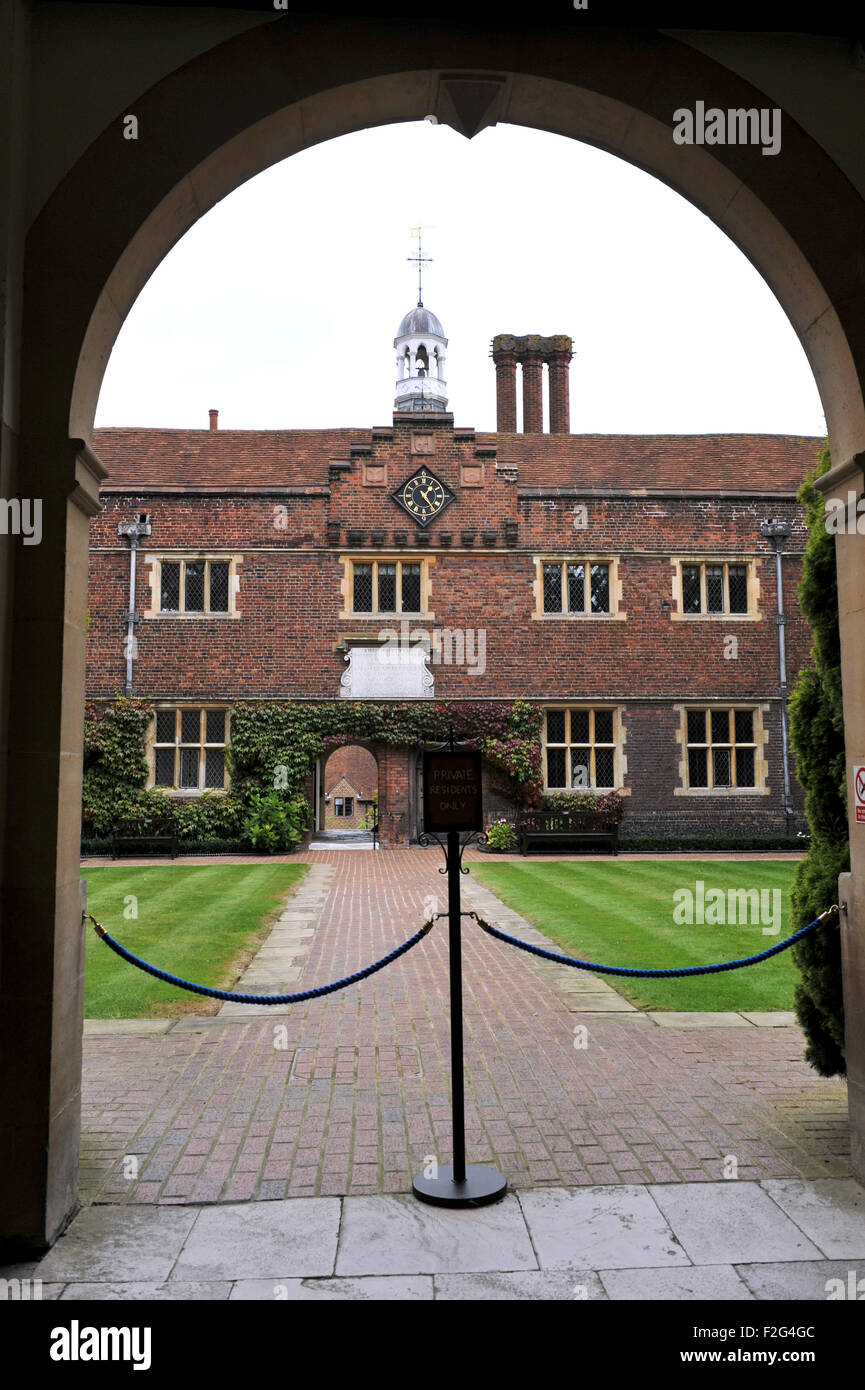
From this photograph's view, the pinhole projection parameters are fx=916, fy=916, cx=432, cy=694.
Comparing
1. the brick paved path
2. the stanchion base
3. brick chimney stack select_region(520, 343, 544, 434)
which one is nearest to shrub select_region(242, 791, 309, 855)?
the brick paved path

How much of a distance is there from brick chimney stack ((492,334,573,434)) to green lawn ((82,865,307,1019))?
22.6 meters

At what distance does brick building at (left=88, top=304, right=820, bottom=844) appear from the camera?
19734 mm

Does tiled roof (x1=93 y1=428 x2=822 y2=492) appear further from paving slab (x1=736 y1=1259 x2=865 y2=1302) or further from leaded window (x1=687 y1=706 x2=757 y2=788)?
paving slab (x1=736 y1=1259 x2=865 y2=1302)

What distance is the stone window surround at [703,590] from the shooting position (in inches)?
803

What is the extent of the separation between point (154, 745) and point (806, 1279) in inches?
713

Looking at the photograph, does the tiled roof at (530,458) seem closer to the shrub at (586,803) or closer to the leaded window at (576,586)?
the leaded window at (576,586)

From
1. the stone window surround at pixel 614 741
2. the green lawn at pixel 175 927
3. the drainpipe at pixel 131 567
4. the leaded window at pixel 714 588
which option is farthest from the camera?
the leaded window at pixel 714 588

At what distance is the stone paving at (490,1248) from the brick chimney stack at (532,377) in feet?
104

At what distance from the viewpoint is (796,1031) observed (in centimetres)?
602

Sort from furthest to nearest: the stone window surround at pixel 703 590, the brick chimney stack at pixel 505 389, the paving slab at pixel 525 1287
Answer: the brick chimney stack at pixel 505 389 → the stone window surround at pixel 703 590 → the paving slab at pixel 525 1287

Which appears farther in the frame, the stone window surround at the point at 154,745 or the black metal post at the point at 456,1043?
the stone window surround at the point at 154,745

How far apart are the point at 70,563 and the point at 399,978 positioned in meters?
5.15

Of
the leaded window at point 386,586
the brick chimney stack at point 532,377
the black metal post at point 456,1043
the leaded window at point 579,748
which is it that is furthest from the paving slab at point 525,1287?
the brick chimney stack at point 532,377

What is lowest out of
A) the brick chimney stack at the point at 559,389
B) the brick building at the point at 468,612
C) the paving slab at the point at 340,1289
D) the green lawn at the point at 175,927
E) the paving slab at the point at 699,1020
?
the paving slab at the point at 699,1020
